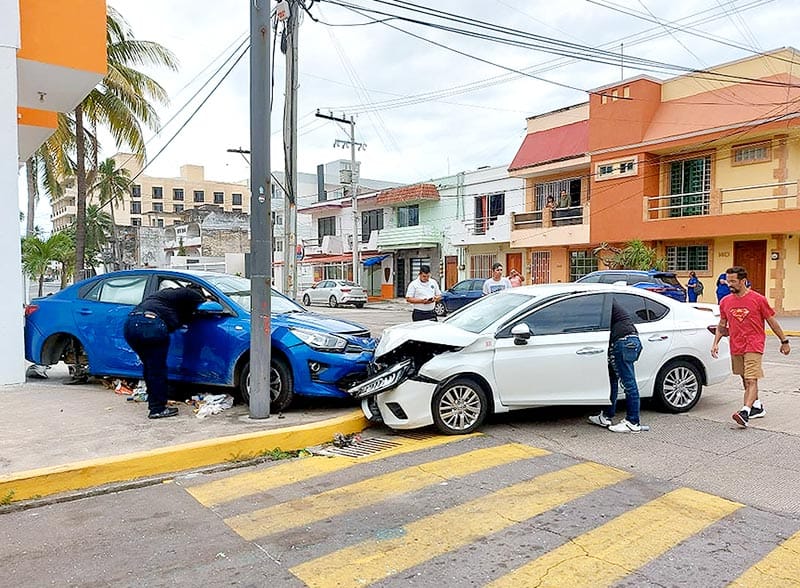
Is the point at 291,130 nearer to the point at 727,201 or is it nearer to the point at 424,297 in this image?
the point at 424,297

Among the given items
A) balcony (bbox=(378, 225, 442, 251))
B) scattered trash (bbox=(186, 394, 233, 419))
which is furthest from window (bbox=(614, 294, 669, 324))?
balcony (bbox=(378, 225, 442, 251))

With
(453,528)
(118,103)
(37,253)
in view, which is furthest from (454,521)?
(37,253)

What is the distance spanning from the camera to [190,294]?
7027mm

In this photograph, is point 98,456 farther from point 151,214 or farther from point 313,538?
point 151,214

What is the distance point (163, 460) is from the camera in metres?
5.38

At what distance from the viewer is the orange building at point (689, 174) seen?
21.3m

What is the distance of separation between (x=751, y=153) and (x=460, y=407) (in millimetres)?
20800

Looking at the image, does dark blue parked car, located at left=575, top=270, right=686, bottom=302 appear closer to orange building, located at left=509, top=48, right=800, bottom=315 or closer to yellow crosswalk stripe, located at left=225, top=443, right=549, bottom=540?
orange building, located at left=509, top=48, right=800, bottom=315

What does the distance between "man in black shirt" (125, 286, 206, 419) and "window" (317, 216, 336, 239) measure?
37343 mm

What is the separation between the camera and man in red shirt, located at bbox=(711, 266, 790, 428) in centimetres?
676

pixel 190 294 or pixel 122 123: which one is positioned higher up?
pixel 122 123

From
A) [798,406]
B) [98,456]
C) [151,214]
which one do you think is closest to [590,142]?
[798,406]

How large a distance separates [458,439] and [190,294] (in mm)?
3349

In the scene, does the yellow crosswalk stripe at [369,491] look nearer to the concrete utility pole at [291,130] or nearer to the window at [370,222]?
the concrete utility pole at [291,130]
